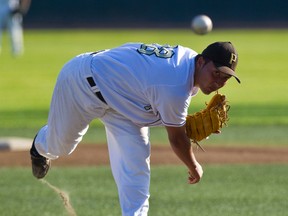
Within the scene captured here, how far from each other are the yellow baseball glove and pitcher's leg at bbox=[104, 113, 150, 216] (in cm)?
33

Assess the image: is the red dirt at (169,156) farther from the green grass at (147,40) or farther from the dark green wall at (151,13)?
the dark green wall at (151,13)

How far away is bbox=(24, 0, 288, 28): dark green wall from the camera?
39531mm

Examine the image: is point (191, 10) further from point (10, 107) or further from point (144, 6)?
point (10, 107)

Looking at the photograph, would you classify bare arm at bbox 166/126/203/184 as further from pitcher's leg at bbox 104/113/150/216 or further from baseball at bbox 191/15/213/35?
baseball at bbox 191/15/213/35

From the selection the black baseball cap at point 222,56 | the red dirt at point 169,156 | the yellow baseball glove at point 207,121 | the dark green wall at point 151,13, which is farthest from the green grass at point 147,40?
the black baseball cap at point 222,56

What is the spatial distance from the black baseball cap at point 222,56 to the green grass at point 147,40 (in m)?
6.75

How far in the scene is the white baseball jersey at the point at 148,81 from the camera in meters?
5.58

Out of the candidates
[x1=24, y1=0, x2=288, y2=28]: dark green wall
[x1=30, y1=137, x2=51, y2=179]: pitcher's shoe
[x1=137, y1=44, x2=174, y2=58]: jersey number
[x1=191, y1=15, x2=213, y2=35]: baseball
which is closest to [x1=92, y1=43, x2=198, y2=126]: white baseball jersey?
[x1=137, y1=44, x2=174, y2=58]: jersey number

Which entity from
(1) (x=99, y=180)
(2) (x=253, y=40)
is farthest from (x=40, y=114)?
(2) (x=253, y=40)

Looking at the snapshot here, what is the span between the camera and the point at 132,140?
5941 mm

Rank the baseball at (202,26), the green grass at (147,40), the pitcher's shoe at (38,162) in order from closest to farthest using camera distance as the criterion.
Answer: the pitcher's shoe at (38,162) → the baseball at (202,26) → the green grass at (147,40)

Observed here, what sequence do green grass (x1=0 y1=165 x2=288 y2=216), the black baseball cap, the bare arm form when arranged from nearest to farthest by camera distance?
the black baseball cap → the bare arm → green grass (x1=0 y1=165 x2=288 y2=216)

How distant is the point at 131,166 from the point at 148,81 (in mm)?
613

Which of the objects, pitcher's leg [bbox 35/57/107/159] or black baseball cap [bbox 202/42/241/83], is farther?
pitcher's leg [bbox 35/57/107/159]
